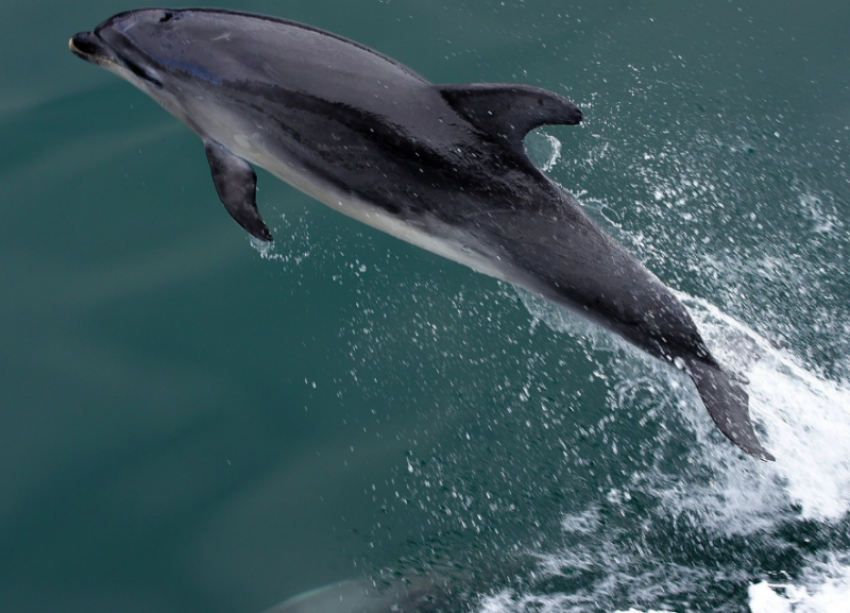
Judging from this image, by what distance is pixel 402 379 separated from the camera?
21.4 ft

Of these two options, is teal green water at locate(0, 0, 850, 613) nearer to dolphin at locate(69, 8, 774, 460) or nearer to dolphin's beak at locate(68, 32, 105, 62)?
dolphin at locate(69, 8, 774, 460)

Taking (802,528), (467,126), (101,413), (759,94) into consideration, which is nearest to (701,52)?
(759,94)

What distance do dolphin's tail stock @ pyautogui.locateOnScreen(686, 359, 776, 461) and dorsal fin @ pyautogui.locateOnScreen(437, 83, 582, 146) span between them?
1677 millimetres

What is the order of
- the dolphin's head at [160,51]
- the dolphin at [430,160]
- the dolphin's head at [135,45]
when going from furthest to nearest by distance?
the dolphin's head at [135,45] < the dolphin's head at [160,51] < the dolphin at [430,160]

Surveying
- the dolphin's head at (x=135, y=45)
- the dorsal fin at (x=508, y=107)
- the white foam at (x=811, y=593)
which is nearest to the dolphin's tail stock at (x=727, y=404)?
the white foam at (x=811, y=593)

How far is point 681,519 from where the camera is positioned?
19.2 feet

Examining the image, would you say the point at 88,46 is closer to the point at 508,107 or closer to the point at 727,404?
the point at 508,107

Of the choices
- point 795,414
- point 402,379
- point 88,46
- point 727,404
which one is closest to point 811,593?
point 727,404

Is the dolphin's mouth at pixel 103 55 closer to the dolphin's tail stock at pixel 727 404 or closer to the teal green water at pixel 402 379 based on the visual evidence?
the teal green water at pixel 402 379

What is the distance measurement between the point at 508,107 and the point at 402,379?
2.17 m

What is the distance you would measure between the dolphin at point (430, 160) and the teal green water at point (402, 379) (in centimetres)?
82

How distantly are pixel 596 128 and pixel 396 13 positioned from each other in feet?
7.71

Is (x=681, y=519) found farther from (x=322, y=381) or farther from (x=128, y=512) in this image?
(x=128, y=512)

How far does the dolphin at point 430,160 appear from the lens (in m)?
5.38
